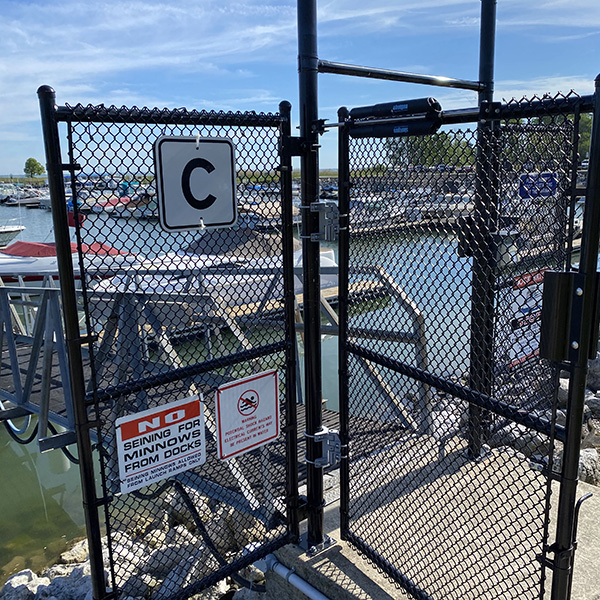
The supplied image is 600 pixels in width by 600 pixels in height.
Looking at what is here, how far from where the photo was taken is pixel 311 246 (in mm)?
3182

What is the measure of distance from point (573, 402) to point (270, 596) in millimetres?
2514

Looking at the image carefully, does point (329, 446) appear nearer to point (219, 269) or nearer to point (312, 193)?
point (312, 193)

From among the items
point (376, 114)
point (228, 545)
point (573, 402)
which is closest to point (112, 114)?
point (376, 114)

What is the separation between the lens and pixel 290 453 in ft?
11.3

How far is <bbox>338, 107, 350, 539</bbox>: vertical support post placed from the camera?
3.00 metres

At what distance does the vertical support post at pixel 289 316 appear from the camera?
3047 millimetres

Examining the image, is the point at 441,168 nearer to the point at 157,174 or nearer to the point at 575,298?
the point at 575,298

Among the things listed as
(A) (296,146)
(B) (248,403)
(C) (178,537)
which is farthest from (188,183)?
(C) (178,537)

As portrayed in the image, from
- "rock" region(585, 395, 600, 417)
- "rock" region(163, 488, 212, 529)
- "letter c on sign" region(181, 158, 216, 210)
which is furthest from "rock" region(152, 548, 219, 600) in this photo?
"rock" region(585, 395, 600, 417)

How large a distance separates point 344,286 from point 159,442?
50.3 inches

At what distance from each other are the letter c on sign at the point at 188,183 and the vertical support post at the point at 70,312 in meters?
0.57

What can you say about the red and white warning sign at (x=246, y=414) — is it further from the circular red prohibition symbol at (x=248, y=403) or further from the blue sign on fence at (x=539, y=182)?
the blue sign on fence at (x=539, y=182)

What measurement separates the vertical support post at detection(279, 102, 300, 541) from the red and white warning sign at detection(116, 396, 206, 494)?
1.95 ft

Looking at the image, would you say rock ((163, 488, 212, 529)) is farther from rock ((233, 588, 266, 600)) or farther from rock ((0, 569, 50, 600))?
rock ((233, 588, 266, 600))
